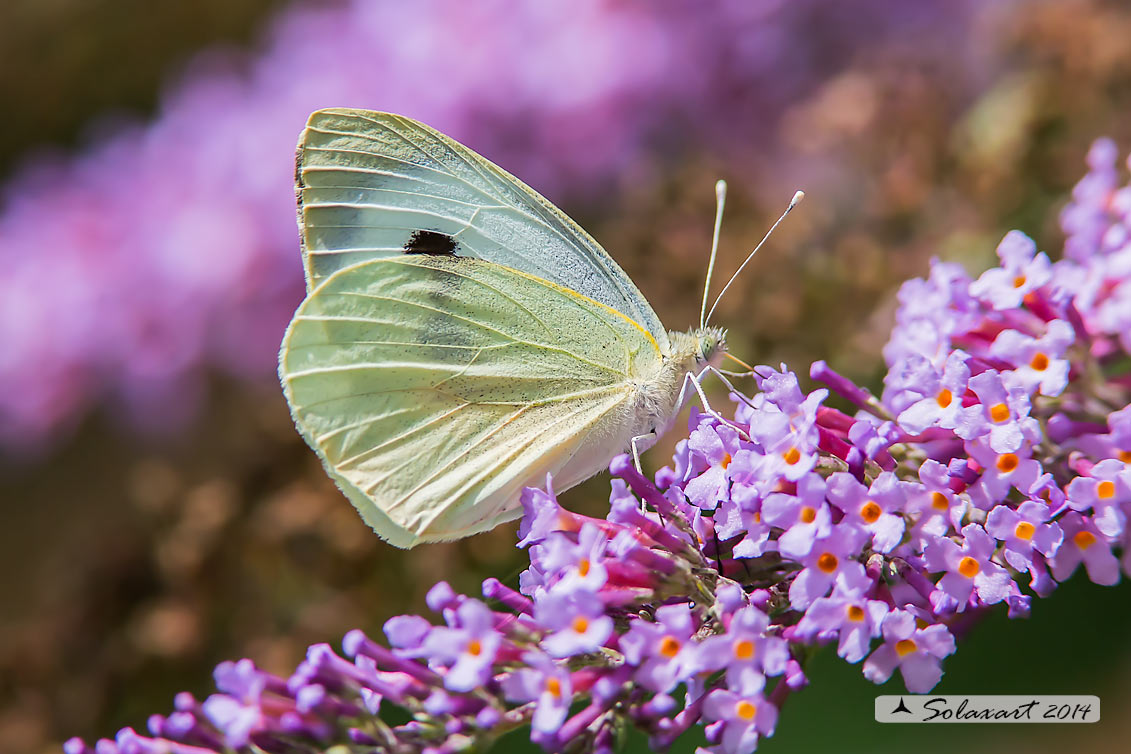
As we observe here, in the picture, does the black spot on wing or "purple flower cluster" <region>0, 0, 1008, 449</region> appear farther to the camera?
"purple flower cluster" <region>0, 0, 1008, 449</region>

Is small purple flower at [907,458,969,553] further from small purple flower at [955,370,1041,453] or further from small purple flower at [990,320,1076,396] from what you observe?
small purple flower at [990,320,1076,396]

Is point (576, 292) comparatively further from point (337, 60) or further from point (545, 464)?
point (337, 60)

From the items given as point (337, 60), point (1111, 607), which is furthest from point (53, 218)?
point (1111, 607)

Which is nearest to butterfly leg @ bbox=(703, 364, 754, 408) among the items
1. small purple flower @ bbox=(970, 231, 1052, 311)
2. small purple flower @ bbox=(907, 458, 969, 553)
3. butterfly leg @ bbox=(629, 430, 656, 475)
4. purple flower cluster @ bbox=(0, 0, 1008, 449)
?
butterfly leg @ bbox=(629, 430, 656, 475)

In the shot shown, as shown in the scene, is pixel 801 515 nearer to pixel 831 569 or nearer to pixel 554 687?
pixel 831 569

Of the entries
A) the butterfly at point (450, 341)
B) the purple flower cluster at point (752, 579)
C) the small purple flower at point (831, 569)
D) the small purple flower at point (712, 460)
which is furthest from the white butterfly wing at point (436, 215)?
the small purple flower at point (831, 569)

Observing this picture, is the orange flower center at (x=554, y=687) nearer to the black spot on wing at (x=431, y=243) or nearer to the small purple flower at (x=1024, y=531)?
the small purple flower at (x=1024, y=531)

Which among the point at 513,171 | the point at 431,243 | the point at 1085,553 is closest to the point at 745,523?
the point at 1085,553
